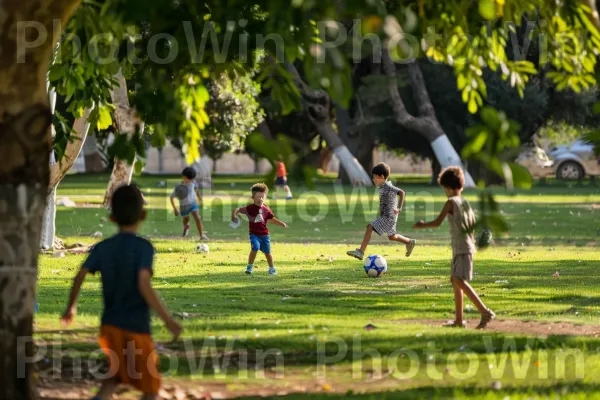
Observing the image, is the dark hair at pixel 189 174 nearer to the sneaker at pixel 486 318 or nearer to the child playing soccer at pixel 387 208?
the child playing soccer at pixel 387 208

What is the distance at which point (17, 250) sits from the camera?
769 centimetres

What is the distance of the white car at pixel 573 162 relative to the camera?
206 feet

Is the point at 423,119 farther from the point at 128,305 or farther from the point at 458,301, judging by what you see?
the point at 128,305

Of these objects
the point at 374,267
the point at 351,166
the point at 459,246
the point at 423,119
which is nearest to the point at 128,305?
the point at 459,246

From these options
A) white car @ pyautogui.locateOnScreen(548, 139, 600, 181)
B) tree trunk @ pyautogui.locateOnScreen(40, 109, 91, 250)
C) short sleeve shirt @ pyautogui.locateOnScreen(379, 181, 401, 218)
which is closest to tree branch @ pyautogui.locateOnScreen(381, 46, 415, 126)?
white car @ pyautogui.locateOnScreen(548, 139, 600, 181)

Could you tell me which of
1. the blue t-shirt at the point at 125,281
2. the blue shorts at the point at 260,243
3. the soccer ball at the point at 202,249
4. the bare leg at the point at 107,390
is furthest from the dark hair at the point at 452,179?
the soccer ball at the point at 202,249

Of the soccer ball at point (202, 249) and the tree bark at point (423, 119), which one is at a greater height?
the tree bark at point (423, 119)

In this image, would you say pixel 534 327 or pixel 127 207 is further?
pixel 534 327

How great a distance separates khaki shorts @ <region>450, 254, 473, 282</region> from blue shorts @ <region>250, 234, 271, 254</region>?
5.56 meters

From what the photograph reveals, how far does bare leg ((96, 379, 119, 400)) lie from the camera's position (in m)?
7.30

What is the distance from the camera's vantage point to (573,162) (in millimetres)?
63000

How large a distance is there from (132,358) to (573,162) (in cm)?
5755

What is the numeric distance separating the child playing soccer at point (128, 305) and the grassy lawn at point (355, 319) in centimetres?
102

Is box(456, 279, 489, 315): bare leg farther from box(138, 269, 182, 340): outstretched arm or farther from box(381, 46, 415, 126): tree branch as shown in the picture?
box(381, 46, 415, 126): tree branch
